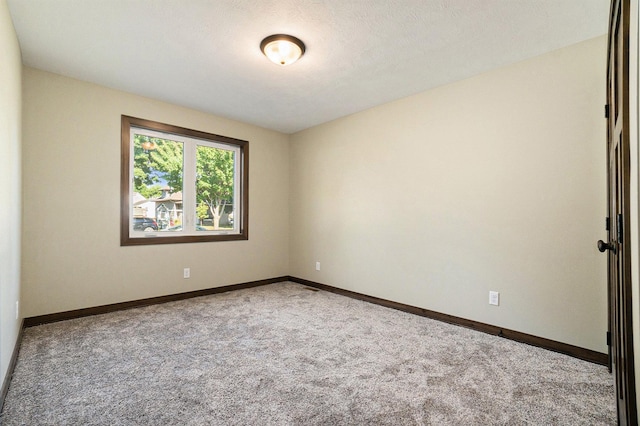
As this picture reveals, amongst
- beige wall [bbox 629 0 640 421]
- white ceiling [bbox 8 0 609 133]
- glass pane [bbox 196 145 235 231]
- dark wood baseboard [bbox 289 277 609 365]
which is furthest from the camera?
glass pane [bbox 196 145 235 231]

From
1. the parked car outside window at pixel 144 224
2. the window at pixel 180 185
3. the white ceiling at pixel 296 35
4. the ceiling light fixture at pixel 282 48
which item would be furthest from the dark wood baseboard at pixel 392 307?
the ceiling light fixture at pixel 282 48

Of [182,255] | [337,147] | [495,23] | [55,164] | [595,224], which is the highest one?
[495,23]

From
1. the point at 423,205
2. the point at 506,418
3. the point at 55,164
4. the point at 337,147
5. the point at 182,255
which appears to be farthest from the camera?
the point at 337,147

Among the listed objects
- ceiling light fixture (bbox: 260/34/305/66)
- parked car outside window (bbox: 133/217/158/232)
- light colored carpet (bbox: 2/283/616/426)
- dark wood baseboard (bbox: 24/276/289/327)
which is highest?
ceiling light fixture (bbox: 260/34/305/66)

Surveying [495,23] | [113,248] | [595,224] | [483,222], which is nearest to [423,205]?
[483,222]

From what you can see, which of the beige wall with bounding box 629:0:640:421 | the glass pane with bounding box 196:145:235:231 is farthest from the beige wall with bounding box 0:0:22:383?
the beige wall with bounding box 629:0:640:421

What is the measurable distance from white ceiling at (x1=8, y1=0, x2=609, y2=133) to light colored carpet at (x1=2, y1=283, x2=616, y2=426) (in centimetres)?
248

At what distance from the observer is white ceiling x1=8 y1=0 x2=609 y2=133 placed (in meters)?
2.15

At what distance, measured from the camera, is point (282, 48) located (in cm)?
253

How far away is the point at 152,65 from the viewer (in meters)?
2.96

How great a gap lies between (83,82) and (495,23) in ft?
12.9

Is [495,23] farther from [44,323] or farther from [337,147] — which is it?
[44,323]

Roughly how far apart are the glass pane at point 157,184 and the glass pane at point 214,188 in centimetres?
27

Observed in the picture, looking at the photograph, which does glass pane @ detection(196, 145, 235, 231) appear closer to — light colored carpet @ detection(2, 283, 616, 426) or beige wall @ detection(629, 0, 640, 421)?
light colored carpet @ detection(2, 283, 616, 426)
